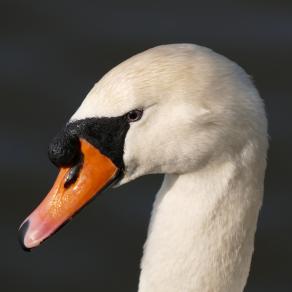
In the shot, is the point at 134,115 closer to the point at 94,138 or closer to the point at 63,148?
the point at 94,138

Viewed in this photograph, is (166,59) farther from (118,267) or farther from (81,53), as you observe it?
(81,53)

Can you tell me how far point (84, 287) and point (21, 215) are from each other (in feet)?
2.35

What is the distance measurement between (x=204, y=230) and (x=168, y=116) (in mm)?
571

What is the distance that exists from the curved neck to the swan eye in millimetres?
362

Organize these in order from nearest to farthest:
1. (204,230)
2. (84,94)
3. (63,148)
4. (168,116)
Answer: (168,116), (63,148), (204,230), (84,94)

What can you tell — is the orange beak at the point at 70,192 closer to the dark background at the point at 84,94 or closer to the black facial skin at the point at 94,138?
the black facial skin at the point at 94,138

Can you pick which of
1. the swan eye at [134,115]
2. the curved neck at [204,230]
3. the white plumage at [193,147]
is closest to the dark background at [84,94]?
the curved neck at [204,230]

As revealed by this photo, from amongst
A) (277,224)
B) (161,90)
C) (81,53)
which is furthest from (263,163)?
(81,53)

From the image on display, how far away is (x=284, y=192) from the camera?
684cm

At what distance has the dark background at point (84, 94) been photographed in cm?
660

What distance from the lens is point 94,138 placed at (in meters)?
4.11

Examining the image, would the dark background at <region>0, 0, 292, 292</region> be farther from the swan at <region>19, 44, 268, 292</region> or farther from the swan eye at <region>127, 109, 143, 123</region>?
the swan eye at <region>127, 109, 143, 123</region>

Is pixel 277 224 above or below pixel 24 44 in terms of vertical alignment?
below

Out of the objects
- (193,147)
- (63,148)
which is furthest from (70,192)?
(193,147)
